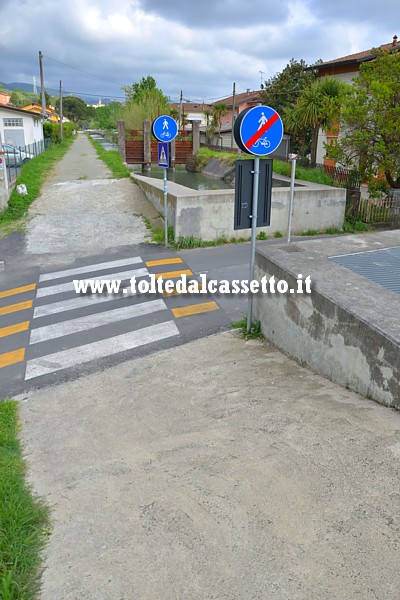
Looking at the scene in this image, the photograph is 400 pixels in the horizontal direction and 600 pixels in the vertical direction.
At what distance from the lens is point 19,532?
2875mm

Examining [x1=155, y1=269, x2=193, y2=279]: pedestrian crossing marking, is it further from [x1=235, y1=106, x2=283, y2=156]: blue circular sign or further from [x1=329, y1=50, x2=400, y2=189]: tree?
[x1=329, y1=50, x2=400, y2=189]: tree

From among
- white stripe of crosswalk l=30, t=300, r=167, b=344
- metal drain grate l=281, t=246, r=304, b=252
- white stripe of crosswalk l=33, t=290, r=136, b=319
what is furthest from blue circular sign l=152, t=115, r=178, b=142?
metal drain grate l=281, t=246, r=304, b=252

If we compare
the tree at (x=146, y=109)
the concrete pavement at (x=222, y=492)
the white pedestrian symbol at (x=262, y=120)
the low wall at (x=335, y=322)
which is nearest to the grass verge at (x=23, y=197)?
the low wall at (x=335, y=322)

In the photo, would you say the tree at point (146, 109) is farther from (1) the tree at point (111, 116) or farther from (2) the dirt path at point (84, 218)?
(2) the dirt path at point (84, 218)

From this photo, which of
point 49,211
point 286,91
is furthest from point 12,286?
point 286,91

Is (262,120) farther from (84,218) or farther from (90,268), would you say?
(84,218)

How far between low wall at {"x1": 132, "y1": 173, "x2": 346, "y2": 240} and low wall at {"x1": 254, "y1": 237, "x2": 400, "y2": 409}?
509cm

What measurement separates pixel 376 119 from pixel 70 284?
10.6 meters

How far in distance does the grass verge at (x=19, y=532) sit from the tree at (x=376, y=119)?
14.0 meters

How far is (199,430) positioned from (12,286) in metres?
6.79

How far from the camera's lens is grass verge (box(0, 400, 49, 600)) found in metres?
2.49

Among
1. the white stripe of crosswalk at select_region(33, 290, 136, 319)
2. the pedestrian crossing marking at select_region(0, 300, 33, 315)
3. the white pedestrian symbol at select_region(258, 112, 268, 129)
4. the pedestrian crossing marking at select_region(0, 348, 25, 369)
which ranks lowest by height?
the pedestrian crossing marking at select_region(0, 348, 25, 369)

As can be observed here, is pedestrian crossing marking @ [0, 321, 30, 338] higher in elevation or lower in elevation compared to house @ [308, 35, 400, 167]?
lower

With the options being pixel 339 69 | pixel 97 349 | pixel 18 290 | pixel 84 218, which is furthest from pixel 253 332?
pixel 339 69
